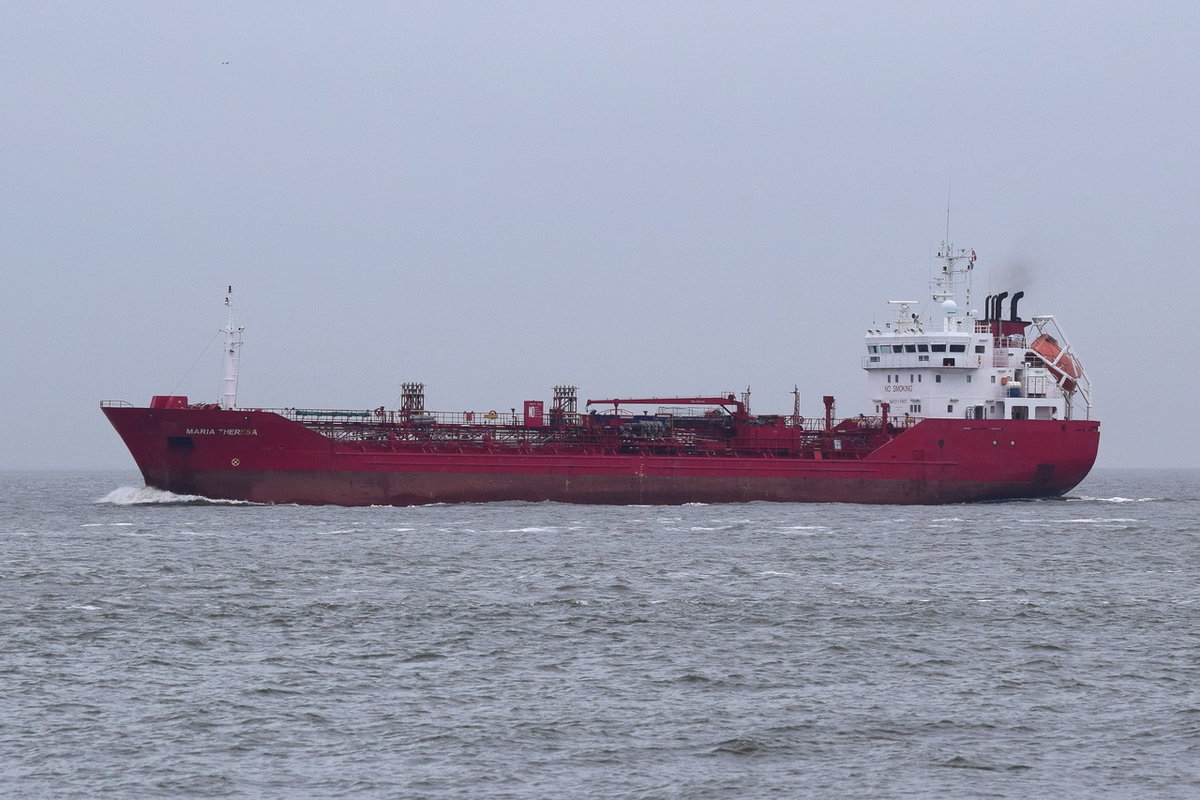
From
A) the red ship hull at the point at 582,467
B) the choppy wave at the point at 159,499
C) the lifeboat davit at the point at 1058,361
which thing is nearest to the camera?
the red ship hull at the point at 582,467

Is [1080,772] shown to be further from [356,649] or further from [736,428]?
[736,428]

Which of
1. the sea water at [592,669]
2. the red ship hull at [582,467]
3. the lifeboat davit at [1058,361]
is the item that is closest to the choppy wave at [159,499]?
the red ship hull at [582,467]

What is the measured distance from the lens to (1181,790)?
17.5 meters

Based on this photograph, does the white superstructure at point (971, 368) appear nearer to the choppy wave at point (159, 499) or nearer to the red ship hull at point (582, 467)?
the red ship hull at point (582, 467)

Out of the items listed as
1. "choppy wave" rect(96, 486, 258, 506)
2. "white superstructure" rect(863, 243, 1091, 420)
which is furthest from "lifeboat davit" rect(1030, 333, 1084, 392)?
"choppy wave" rect(96, 486, 258, 506)

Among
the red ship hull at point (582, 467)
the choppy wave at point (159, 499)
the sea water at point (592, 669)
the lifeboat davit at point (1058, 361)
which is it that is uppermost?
the lifeboat davit at point (1058, 361)

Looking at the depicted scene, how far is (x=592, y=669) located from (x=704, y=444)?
121 ft

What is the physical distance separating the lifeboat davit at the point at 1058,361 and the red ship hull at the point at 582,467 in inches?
115

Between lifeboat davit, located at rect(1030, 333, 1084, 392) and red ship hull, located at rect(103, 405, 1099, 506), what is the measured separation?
2934mm

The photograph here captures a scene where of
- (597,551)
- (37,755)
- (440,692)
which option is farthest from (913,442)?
(37,755)

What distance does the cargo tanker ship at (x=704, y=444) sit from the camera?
53969mm

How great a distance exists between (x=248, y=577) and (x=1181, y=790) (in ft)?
76.8

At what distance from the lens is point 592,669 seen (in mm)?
24172

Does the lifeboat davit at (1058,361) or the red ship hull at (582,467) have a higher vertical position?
the lifeboat davit at (1058,361)
